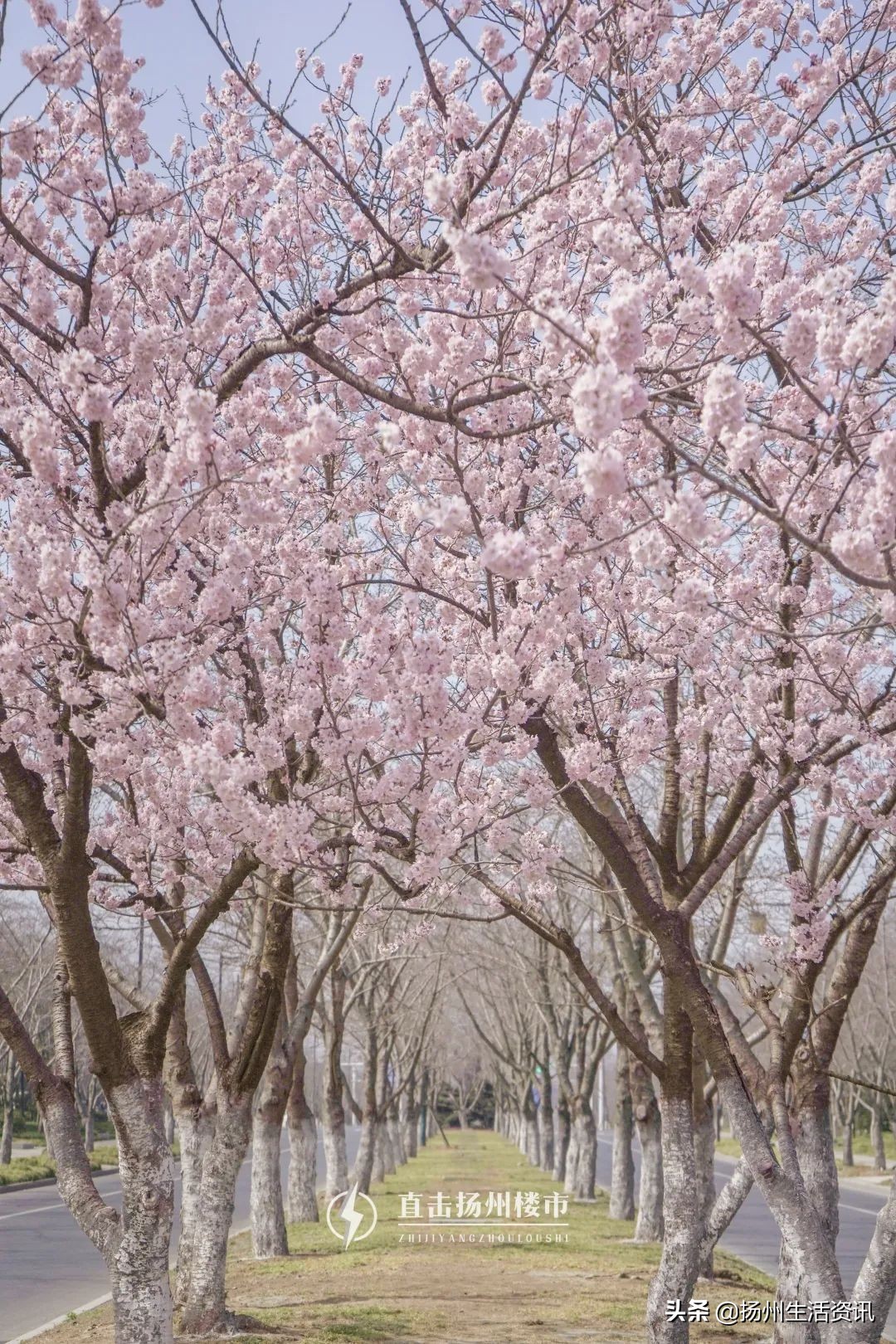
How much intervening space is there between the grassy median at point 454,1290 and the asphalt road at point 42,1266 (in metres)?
1.20

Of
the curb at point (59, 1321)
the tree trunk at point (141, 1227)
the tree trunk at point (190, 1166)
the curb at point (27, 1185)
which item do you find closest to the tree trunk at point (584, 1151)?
the curb at point (59, 1321)

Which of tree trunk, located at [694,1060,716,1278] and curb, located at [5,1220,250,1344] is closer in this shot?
curb, located at [5,1220,250,1344]

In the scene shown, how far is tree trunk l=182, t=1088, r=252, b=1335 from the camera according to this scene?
8.72 m

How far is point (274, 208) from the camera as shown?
7.29m

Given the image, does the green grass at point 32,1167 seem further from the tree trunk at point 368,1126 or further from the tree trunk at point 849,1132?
the tree trunk at point 849,1132

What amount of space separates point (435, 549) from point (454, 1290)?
7930mm

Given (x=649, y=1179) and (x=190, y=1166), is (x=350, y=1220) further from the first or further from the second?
(x=190, y=1166)

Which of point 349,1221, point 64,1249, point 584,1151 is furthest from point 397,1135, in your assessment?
point 64,1249

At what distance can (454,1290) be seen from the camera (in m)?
11.6

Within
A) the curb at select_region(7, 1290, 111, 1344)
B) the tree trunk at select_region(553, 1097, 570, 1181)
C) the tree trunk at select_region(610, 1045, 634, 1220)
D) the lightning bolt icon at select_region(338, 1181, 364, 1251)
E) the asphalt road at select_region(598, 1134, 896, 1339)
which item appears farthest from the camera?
the tree trunk at select_region(553, 1097, 570, 1181)

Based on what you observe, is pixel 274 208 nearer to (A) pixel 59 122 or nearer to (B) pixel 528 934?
(A) pixel 59 122

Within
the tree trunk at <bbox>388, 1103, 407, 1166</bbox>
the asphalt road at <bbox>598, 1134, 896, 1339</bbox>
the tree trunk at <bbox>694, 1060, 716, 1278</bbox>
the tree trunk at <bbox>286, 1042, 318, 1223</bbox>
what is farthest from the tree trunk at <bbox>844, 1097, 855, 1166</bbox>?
the tree trunk at <bbox>694, 1060, 716, 1278</bbox>

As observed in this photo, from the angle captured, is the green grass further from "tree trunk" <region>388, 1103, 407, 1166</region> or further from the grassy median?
the grassy median

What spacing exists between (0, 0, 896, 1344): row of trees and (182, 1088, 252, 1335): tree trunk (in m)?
0.04
